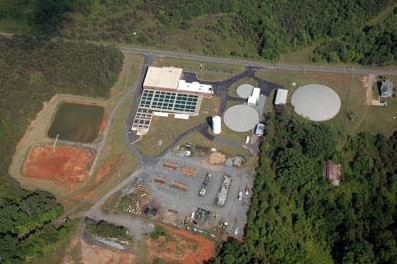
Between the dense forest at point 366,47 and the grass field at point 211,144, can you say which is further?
the dense forest at point 366,47

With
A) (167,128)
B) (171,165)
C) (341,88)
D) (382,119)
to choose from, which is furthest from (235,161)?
(382,119)

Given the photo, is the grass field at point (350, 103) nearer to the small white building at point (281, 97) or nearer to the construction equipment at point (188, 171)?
the small white building at point (281, 97)

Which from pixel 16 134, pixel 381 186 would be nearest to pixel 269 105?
pixel 381 186

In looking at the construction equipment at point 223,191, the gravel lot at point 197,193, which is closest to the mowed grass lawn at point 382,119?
the gravel lot at point 197,193

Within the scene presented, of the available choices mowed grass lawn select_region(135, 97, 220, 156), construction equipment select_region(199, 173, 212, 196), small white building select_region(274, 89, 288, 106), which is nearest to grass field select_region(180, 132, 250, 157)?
mowed grass lawn select_region(135, 97, 220, 156)

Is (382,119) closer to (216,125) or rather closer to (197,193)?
(216,125)

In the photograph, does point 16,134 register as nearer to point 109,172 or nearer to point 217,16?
point 109,172
